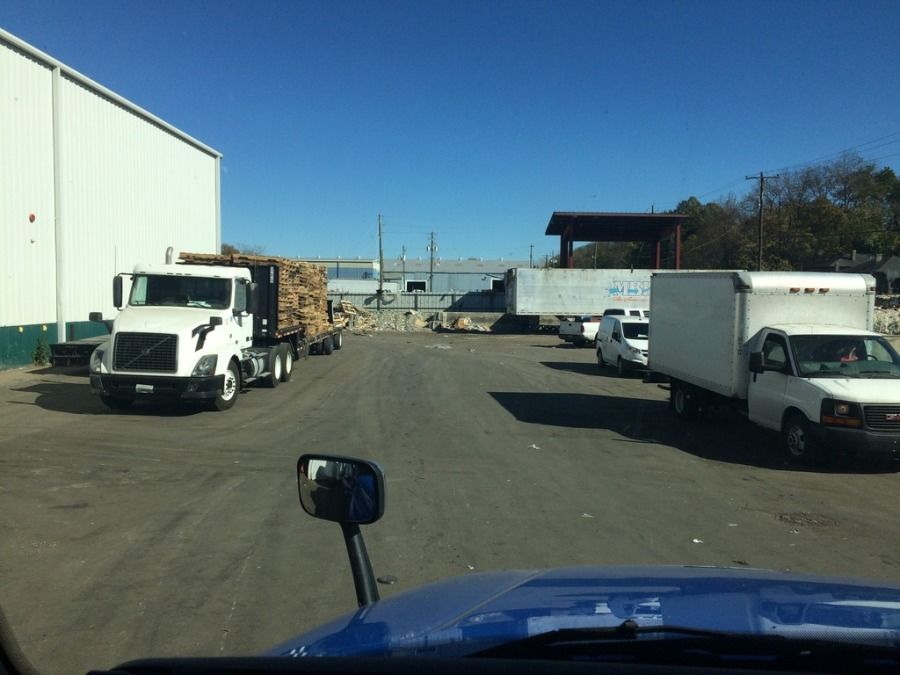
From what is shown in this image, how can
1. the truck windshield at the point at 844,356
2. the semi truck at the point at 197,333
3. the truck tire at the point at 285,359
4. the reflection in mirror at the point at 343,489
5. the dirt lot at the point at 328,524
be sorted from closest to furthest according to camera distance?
the reflection in mirror at the point at 343,489, the dirt lot at the point at 328,524, the truck windshield at the point at 844,356, the semi truck at the point at 197,333, the truck tire at the point at 285,359

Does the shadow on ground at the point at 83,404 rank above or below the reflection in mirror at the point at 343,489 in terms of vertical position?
below

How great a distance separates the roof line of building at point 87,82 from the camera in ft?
65.9

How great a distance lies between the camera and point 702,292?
1305 centimetres

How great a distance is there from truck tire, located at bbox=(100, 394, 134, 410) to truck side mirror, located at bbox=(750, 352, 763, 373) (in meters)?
10.8

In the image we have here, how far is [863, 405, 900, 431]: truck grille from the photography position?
928 centimetres

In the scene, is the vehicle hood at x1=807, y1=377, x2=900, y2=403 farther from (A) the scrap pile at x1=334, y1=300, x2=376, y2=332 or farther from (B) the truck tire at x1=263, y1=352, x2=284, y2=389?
(A) the scrap pile at x1=334, y1=300, x2=376, y2=332

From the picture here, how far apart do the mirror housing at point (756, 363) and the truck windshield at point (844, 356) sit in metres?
0.49

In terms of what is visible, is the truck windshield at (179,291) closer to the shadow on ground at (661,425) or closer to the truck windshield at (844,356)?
the shadow on ground at (661,425)

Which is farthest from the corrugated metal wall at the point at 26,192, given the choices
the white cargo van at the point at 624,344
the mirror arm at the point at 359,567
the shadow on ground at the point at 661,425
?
the mirror arm at the point at 359,567

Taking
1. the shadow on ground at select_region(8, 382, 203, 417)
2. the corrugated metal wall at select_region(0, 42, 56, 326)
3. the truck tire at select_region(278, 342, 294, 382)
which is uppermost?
A: the corrugated metal wall at select_region(0, 42, 56, 326)

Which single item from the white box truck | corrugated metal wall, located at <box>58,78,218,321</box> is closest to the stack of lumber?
corrugated metal wall, located at <box>58,78,218,321</box>

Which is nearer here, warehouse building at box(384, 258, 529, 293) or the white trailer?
the white trailer

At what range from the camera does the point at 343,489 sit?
119 inches

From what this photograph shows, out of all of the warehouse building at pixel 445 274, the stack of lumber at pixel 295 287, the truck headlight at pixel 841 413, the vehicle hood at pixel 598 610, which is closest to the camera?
the vehicle hood at pixel 598 610
